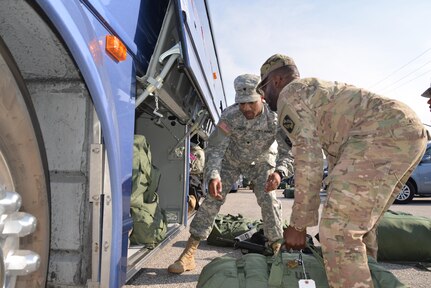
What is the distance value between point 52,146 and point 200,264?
2007 mm

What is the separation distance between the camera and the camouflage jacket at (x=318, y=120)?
1.75 m

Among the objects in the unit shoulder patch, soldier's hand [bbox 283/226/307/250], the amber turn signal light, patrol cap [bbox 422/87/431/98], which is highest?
patrol cap [bbox 422/87/431/98]

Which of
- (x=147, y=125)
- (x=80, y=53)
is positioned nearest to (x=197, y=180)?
(x=147, y=125)

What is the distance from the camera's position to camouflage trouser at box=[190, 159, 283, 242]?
10.2 feet

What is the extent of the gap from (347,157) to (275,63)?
70 cm

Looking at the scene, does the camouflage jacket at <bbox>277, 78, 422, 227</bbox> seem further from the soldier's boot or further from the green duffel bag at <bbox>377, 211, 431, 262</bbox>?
the green duffel bag at <bbox>377, 211, 431, 262</bbox>

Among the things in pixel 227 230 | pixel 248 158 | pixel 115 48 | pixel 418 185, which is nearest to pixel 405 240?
pixel 248 158

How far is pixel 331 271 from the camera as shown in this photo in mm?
1613

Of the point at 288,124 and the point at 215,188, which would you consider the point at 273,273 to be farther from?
the point at 215,188

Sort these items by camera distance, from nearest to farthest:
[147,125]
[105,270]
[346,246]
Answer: [105,270] → [346,246] → [147,125]

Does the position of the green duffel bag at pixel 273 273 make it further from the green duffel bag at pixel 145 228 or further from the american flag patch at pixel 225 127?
the american flag patch at pixel 225 127

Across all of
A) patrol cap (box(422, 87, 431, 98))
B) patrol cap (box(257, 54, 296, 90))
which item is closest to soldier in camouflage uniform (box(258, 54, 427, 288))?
patrol cap (box(257, 54, 296, 90))

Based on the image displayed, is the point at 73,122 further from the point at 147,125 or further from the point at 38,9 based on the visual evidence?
the point at 147,125

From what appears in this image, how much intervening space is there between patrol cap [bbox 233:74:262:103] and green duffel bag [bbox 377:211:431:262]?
63.0 inches
